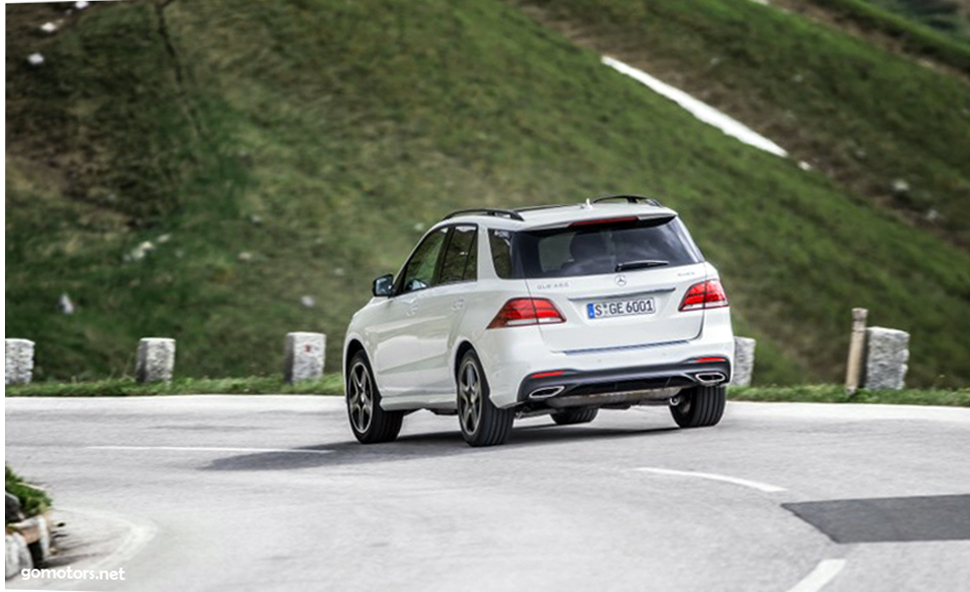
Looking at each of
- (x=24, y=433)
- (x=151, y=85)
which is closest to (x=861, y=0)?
(x=151, y=85)

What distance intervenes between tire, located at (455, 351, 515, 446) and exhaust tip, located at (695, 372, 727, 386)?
131cm

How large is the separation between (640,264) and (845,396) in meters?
5.01

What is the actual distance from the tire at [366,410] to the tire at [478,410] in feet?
4.54

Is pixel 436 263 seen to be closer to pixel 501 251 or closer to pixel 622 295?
pixel 501 251

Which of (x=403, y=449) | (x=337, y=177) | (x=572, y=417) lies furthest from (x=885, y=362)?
(x=337, y=177)

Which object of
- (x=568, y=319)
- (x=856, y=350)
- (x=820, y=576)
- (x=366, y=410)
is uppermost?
(x=568, y=319)

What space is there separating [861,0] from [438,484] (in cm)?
4287

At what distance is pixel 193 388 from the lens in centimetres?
2231

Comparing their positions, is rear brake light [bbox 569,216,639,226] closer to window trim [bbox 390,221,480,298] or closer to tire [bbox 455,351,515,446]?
window trim [bbox 390,221,480,298]

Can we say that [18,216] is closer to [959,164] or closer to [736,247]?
[736,247]

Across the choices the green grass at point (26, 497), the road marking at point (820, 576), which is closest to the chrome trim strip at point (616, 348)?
the green grass at point (26, 497)

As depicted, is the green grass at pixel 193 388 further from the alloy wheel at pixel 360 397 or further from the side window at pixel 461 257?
the side window at pixel 461 257

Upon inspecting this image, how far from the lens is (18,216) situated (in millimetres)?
35531

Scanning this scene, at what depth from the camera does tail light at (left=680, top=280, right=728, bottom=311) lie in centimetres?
1362
